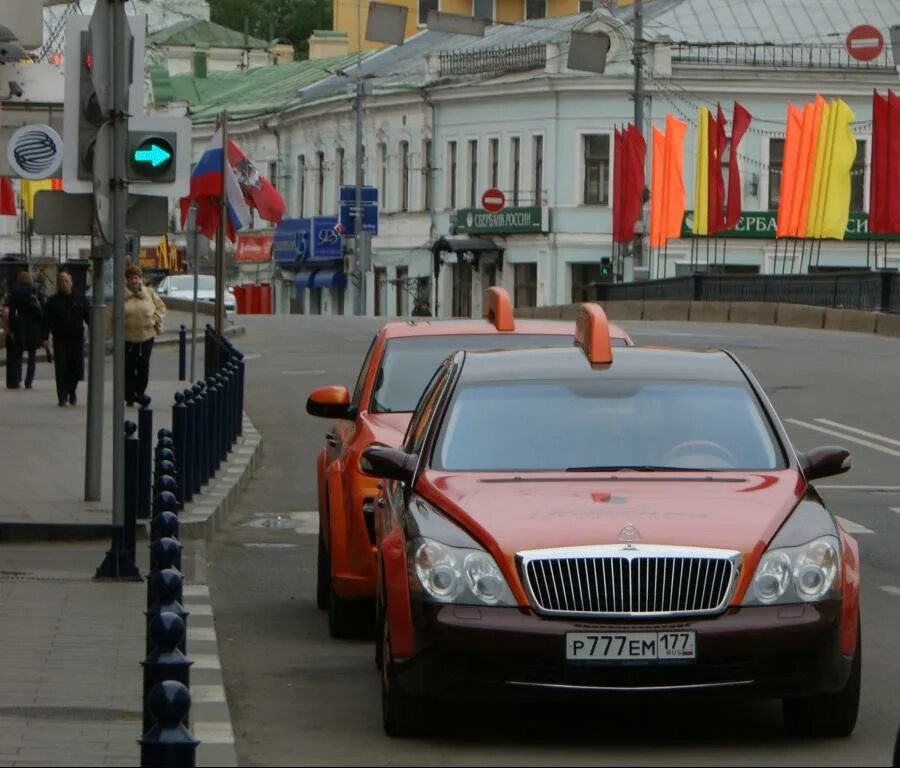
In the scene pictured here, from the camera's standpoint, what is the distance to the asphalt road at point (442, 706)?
8.30 meters

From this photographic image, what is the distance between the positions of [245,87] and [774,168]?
103 ft

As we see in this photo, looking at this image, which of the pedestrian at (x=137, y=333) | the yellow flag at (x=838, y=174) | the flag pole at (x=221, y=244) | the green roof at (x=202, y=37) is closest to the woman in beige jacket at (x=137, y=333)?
the pedestrian at (x=137, y=333)

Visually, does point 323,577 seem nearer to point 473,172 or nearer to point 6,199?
point 6,199

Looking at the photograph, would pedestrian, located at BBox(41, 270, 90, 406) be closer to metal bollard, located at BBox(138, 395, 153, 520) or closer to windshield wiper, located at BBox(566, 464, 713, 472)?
metal bollard, located at BBox(138, 395, 153, 520)

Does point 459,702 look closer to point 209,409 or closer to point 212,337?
point 209,409

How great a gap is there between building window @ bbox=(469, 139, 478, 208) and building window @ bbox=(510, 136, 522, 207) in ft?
5.68

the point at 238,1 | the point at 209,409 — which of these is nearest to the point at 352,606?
the point at 209,409

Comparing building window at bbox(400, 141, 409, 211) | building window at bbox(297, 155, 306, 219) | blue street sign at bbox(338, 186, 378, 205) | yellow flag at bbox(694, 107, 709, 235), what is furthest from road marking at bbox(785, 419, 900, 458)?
building window at bbox(297, 155, 306, 219)

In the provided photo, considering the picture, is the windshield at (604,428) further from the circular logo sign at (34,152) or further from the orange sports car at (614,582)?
the circular logo sign at (34,152)

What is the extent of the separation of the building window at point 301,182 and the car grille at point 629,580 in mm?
82482

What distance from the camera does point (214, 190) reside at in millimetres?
34812

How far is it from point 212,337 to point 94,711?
73.3 ft

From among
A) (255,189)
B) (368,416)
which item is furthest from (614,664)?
(255,189)

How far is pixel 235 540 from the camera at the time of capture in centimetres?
1648
